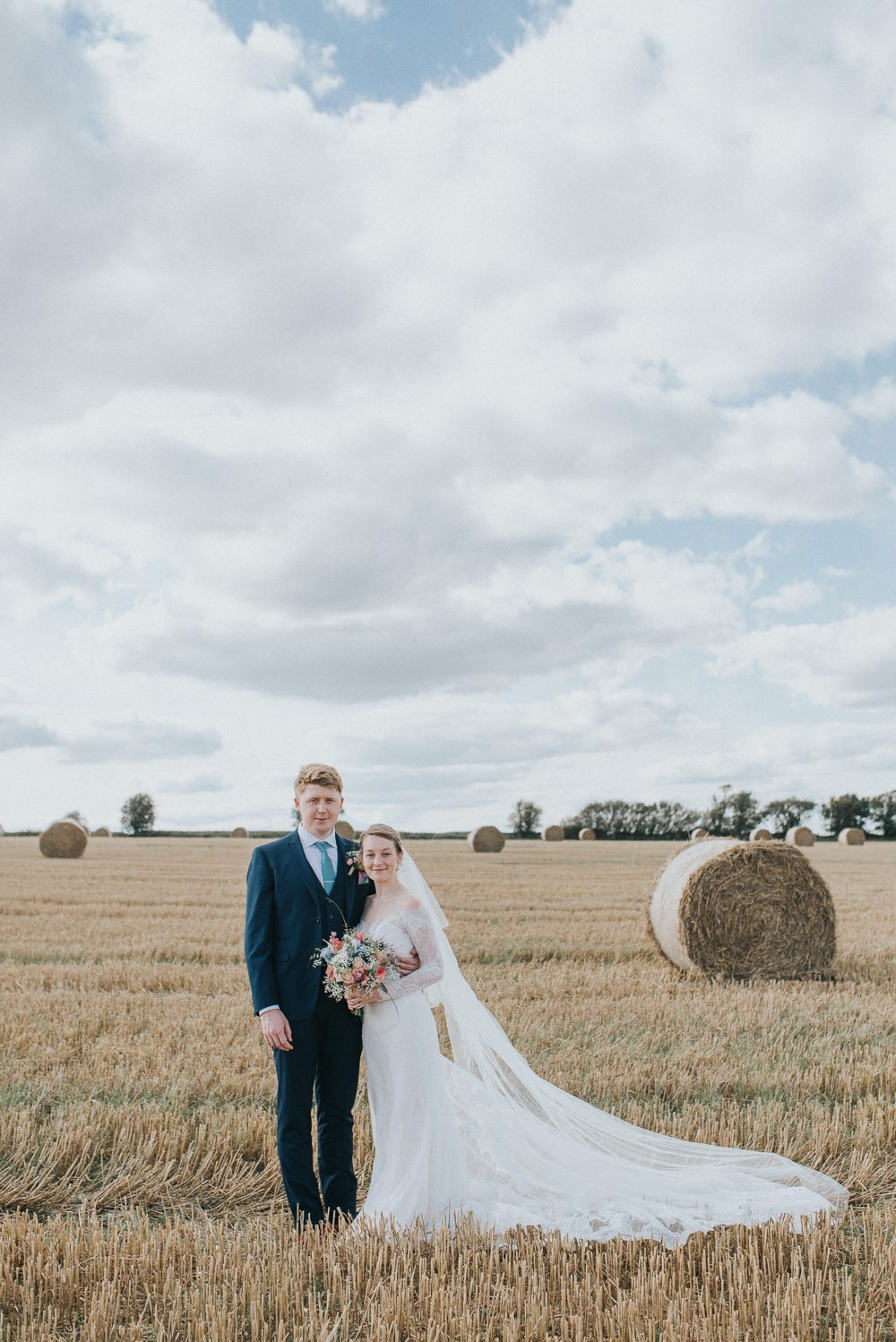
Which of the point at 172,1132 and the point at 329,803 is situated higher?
the point at 329,803

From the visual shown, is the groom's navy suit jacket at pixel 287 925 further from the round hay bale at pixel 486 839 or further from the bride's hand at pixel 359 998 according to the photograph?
the round hay bale at pixel 486 839

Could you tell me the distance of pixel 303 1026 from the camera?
4.45 m

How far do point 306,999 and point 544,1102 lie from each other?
1660 millimetres

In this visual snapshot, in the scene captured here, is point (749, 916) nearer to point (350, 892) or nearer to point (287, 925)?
point (350, 892)

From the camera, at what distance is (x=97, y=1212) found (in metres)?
4.78

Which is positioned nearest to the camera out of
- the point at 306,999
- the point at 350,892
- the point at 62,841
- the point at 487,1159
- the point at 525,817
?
the point at 306,999

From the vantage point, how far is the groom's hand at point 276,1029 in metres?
4.34

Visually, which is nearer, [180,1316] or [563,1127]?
[180,1316]

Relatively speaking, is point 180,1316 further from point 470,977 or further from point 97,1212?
point 470,977

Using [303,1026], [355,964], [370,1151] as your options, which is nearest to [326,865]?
[355,964]

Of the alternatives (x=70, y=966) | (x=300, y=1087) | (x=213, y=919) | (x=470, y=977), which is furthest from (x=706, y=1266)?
(x=213, y=919)

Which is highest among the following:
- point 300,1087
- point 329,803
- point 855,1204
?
point 329,803

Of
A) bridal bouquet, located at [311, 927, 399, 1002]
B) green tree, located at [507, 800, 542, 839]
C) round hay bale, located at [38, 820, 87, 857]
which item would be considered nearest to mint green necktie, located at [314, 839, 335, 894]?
bridal bouquet, located at [311, 927, 399, 1002]

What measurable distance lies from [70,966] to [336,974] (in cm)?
744
